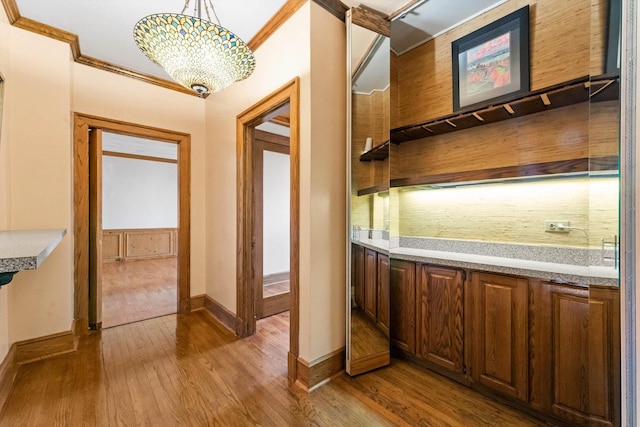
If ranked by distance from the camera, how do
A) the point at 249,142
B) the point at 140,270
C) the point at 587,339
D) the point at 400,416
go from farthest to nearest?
the point at 140,270 < the point at 249,142 < the point at 400,416 < the point at 587,339

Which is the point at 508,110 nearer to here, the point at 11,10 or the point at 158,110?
the point at 158,110

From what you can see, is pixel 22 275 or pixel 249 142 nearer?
pixel 22 275

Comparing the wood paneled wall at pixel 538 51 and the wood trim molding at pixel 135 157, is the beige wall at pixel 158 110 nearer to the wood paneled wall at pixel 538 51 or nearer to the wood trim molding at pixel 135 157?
the wood paneled wall at pixel 538 51

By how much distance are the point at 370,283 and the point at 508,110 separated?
1623 millimetres

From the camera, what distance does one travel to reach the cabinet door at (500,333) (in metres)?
1.60

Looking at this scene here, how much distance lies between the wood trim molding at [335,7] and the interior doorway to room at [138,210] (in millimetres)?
4706

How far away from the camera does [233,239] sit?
274 centimetres

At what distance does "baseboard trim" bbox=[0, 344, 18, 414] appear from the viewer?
5.65 ft

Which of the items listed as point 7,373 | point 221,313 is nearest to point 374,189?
point 221,313

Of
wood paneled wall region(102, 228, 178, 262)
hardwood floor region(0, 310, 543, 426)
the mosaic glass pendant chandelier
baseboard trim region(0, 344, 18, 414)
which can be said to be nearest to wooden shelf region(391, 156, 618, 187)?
hardwood floor region(0, 310, 543, 426)

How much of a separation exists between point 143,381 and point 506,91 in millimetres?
3421

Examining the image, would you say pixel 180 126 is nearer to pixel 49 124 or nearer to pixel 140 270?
pixel 49 124

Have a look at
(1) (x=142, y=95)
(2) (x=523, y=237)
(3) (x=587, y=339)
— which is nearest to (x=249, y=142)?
(1) (x=142, y=95)

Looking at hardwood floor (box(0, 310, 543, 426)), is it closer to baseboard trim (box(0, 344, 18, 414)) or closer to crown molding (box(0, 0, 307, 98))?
baseboard trim (box(0, 344, 18, 414))
